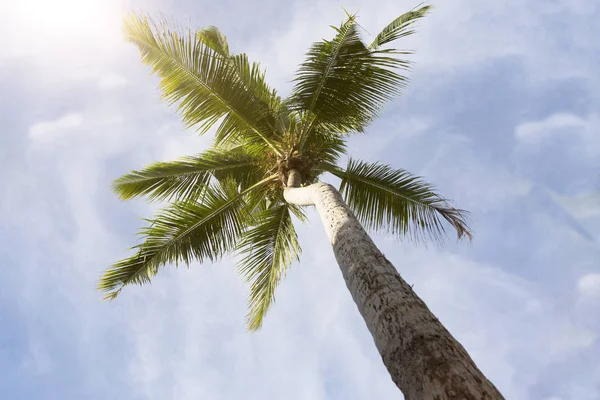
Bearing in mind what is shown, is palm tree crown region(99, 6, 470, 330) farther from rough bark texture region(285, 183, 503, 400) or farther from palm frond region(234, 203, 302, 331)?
rough bark texture region(285, 183, 503, 400)

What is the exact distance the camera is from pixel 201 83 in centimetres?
687

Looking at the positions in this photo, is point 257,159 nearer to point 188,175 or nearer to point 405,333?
point 188,175

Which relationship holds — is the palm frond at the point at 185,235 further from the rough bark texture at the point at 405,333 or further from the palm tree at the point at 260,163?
the rough bark texture at the point at 405,333

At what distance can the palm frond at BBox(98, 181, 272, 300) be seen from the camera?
6445mm

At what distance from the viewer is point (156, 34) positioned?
6699 millimetres

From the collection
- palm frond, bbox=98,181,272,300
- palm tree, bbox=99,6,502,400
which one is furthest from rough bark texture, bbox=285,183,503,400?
palm frond, bbox=98,181,272,300

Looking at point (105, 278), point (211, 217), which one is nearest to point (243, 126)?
point (211, 217)

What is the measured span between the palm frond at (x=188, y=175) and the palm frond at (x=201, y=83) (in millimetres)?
603

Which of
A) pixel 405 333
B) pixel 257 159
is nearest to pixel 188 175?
pixel 257 159

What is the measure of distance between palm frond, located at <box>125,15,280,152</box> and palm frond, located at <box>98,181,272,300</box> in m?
1.13

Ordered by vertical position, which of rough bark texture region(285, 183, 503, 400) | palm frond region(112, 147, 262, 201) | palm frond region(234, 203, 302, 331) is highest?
palm frond region(112, 147, 262, 201)

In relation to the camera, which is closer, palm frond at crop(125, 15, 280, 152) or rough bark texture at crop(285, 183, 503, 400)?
rough bark texture at crop(285, 183, 503, 400)

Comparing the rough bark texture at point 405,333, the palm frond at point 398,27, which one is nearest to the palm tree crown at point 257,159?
the palm frond at point 398,27

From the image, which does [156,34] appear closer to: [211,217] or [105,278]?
[211,217]
